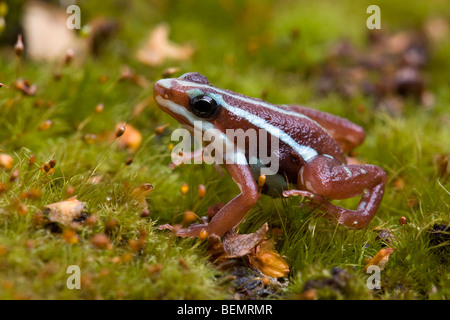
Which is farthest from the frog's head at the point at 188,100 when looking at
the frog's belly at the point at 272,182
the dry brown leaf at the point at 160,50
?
the dry brown leaf at the point at 160,50

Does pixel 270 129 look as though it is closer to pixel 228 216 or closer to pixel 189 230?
pixel 228 216

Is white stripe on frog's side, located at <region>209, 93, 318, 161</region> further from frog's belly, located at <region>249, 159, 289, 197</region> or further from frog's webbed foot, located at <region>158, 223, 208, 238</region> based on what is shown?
frog's webbed foot, located at <region>158, 223, 208, 238</region>

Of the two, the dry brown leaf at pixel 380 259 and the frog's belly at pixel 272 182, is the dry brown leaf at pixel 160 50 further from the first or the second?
the dry brown leaf at pixel 380 259

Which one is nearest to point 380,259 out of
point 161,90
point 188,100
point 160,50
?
point 188,100

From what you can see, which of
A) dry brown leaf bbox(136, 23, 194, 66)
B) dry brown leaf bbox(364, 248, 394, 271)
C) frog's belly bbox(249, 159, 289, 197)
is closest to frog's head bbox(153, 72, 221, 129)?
frog's belly bbox(249, 159, 289, 197)

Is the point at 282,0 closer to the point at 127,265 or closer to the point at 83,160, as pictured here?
the point at 83,160
